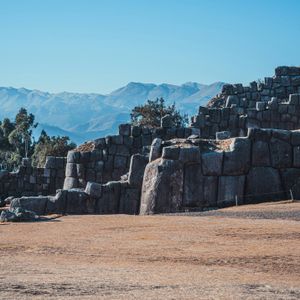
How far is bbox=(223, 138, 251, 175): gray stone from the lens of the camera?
888 inches

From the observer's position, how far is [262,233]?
15.3 metres

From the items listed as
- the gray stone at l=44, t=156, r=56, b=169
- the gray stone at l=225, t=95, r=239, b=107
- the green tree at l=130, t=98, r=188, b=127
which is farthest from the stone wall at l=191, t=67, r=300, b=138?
the green tree at l=130, t=98, r=188, b=127

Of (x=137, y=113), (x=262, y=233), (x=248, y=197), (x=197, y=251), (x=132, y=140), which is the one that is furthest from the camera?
(x=137, y=113)

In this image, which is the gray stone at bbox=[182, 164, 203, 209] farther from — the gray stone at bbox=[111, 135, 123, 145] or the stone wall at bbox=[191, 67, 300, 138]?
the stone wall at bbox=[191, 67, 300, 138]

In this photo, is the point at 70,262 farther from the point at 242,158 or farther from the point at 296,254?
the point at 242,158

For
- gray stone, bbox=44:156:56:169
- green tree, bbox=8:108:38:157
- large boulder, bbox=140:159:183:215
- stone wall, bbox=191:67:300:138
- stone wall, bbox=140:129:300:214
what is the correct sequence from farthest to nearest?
green tree, bbox=8:108:38:157
gray stone, bbox=44:156:56:169
stone wall, bbox=191:67:300:138
stone wall, bbox=140:129:300:214
large boulder, bbox=140:159:183:215

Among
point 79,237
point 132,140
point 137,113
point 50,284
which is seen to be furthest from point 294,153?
point 137,113

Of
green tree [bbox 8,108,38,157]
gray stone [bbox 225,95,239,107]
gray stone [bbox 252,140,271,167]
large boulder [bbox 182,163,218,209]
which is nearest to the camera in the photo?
large boulder [bbox 182,163,218,209]

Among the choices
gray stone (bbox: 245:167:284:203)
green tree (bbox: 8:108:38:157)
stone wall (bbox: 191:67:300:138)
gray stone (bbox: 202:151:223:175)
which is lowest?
gray stone (bbox: 245:167:284:203)

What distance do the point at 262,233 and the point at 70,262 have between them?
5.12m

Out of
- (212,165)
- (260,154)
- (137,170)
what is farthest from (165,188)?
(260,154)

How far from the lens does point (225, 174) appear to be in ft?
73.9

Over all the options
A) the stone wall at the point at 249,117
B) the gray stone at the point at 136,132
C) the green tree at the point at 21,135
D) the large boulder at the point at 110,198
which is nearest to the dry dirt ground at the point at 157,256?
the large boulder at the point at 110,198

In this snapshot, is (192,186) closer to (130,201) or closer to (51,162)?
(130,201)
